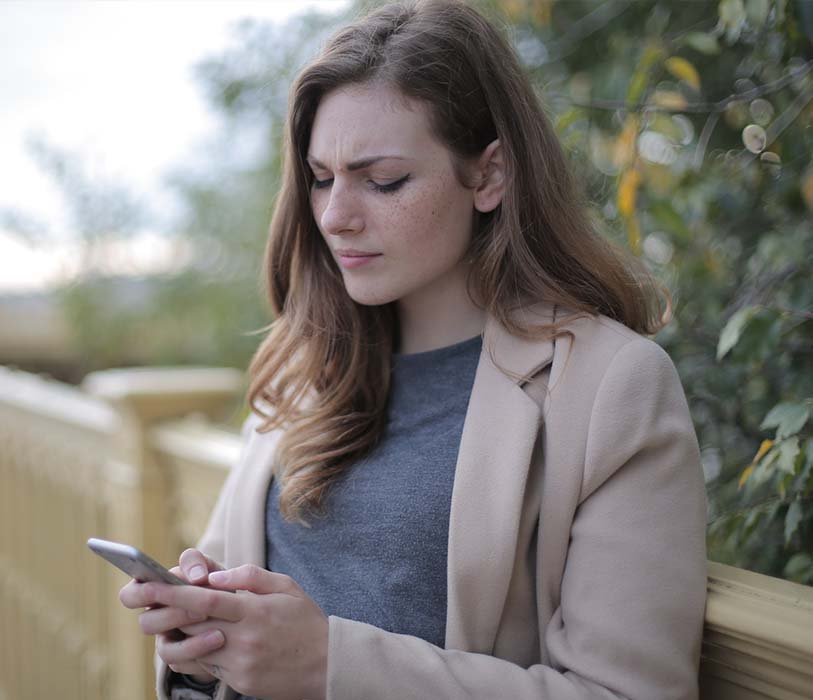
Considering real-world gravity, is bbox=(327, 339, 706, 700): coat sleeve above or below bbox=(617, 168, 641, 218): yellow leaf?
below

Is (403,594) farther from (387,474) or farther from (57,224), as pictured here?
(57,224)

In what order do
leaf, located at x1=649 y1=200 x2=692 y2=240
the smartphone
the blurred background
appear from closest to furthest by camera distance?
1. the smartphone
2. the blurred background
3. leaf, located at x1=649 y1=200 x2=692 y2=240

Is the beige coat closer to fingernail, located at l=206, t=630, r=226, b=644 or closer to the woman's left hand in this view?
the woman's left hand

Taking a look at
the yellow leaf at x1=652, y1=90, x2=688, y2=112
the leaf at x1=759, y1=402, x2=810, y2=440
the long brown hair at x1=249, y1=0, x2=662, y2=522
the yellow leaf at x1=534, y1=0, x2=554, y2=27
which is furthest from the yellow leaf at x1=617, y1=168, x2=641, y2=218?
the yellow leaf at x1=534, y1=0, x2=554, y2=27

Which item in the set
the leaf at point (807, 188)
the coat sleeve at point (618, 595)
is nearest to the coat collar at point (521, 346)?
the coat sleeve at point (618, 595)

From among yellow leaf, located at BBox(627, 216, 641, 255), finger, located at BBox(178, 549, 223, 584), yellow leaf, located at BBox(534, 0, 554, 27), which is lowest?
finger, located at BBox(178, 549, 223, 584)

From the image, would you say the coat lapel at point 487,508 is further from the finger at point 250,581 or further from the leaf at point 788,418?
the leaf at point 788,418

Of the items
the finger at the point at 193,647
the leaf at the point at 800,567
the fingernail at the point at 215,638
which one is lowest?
the leaf at the point at 800,567

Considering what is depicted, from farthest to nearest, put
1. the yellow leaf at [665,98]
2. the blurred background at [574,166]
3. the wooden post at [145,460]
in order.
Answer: the wooden post at [145,460], the yellow leaf at [665,98], the blurred background at [574,166]

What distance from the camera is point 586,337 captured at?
4.16ft

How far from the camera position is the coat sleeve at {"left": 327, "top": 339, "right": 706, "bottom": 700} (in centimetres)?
108

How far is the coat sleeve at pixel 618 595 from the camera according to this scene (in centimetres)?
108

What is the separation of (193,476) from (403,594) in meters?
1.26

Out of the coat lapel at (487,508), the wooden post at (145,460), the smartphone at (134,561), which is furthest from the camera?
the wooden post at (145,460)
